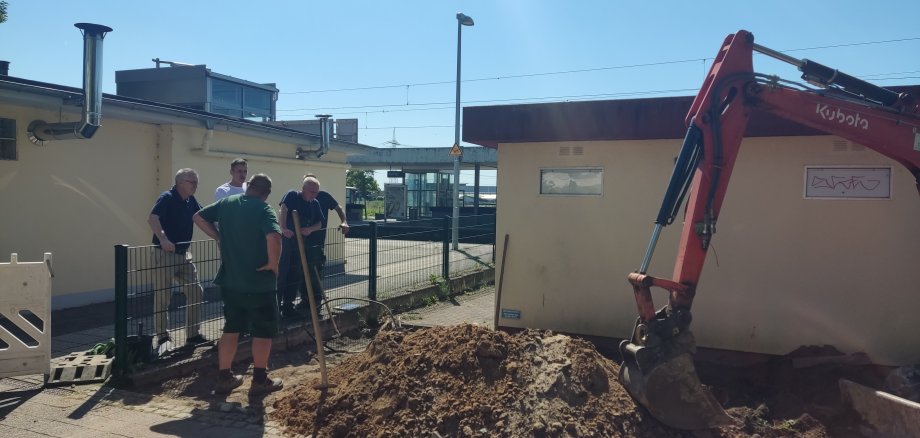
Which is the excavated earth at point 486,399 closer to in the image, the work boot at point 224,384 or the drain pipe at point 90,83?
the work boot at point 224,384

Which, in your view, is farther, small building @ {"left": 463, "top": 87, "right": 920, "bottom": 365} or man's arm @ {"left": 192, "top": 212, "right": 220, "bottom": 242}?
small building @ {"left": 463, "top": 87, "right": 920, "bottom": 365}

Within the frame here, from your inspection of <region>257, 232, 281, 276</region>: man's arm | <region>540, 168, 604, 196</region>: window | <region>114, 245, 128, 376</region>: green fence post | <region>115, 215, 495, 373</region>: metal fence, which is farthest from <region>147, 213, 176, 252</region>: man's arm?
<region>540, 168, 604, 196</region>: window

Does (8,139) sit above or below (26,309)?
above

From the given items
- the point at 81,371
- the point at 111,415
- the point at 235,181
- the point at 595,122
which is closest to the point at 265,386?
the point at 111,415

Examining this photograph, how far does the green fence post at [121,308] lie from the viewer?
18.4 ft

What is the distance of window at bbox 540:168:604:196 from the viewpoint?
7336 millimetres

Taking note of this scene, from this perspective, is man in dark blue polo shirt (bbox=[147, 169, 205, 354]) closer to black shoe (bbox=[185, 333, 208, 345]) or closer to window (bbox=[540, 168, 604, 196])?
black shoe (bbox=[185, 333, 208, 345])

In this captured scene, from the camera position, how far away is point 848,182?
252 inches

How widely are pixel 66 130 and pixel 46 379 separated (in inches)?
149

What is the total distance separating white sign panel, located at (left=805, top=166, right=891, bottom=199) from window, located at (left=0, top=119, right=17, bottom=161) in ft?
29.7

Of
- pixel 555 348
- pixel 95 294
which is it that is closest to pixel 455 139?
pixel 95 294

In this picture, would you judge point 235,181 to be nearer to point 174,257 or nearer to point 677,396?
point 174,257

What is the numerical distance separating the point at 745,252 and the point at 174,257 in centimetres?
565

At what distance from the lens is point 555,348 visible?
500cm
